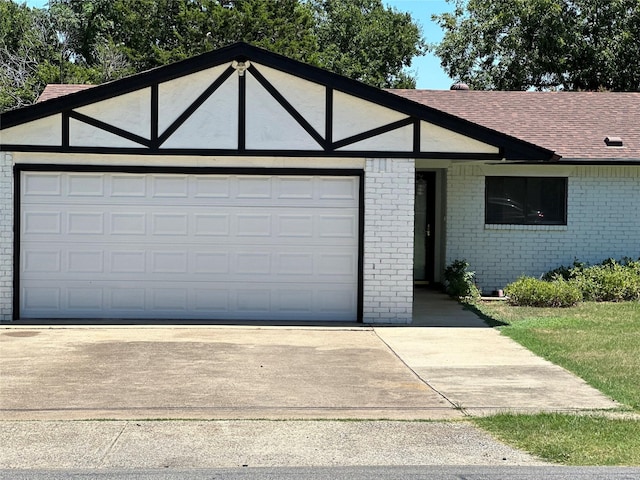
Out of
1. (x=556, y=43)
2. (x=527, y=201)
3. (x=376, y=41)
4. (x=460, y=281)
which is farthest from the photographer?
(x=376, y=41)

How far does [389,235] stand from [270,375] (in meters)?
4.69

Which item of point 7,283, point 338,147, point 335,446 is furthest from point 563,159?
point 335,446

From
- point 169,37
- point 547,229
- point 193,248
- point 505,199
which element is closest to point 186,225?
point 193,248

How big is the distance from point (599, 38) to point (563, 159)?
54.3 ft

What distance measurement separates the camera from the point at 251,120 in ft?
45.0

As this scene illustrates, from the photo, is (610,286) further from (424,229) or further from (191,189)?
(191,189)

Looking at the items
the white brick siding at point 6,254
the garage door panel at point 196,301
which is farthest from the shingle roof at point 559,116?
the white brick siding at point 6,254

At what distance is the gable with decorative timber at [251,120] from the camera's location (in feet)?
44.3

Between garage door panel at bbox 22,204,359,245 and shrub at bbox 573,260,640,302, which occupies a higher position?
garage door panel at bbox 22,204,359,245

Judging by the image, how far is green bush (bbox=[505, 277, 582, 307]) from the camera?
52.2 feet

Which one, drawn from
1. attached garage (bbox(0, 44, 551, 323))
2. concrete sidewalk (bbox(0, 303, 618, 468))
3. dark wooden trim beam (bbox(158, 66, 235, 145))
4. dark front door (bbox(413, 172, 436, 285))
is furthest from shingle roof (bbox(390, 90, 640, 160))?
dark wooden trim beam (bbox(158, 66, 235, 145))

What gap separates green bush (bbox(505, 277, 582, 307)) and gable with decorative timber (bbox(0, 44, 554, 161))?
3076 mm

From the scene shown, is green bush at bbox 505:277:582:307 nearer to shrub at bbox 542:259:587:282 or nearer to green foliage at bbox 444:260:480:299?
green foliage at bbox 444:260:480:299

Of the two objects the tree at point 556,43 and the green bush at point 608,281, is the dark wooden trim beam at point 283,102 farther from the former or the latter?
the tree at point 556,43
